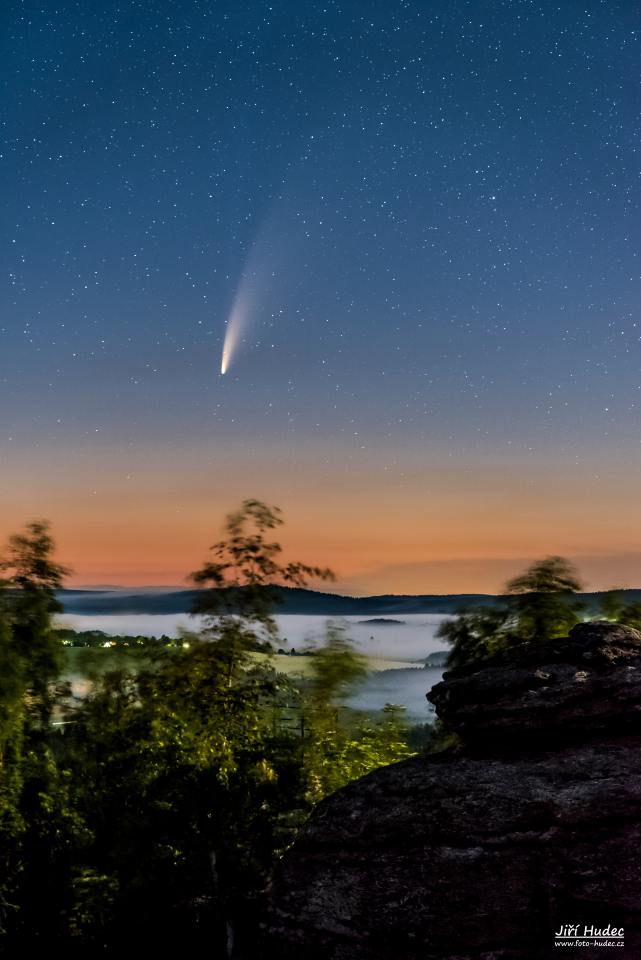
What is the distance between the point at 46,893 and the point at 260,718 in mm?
12679

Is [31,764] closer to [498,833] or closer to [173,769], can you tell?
[173,769]

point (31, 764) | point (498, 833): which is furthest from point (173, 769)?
point (498, 833)

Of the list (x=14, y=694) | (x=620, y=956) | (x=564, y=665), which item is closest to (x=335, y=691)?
(x=14, y=694)

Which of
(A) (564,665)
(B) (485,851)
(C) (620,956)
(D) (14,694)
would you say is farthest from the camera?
(D) (14,694)

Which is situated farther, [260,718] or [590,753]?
[260,718]

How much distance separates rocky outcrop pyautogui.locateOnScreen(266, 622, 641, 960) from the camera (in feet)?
38.8

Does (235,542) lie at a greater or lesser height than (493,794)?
greater

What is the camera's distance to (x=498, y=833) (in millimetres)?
12469

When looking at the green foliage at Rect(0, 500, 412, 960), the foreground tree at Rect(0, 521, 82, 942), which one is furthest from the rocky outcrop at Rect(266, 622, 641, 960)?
the foreground tree at Rect(0, 521, 82, 942)

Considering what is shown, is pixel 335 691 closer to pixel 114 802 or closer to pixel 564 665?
pixel 114 802

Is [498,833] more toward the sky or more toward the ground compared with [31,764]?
more toward the sky

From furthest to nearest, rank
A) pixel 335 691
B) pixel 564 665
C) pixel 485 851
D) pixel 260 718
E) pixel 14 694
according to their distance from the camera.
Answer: pixel 335 691 → pixel 14 694 → pixel 260 718 → pixel 564 665 → pixel 485 851

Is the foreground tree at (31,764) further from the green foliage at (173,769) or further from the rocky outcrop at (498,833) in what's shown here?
the rocky outcrop at (498,833)

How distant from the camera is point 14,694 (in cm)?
2628
